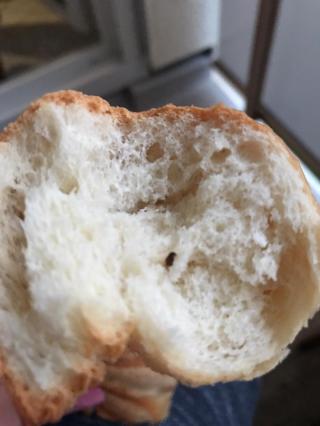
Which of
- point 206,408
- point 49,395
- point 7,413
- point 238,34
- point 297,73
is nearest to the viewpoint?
point 49,395

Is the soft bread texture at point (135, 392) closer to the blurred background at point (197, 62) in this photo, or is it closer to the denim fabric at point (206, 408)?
the denim fabric at point (206, 408)

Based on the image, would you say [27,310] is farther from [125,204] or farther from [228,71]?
[228,71]

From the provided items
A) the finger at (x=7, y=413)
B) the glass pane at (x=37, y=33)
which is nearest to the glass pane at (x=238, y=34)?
the glass pane at (x=37, y=33)

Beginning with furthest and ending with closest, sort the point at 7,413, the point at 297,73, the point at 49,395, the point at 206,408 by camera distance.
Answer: the point at 297,73, the point at 206,408, the point at 7,413, the point at 49,395

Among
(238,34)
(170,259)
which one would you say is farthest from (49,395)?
(238,34)

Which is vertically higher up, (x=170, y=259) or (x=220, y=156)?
(x=220, y=156)

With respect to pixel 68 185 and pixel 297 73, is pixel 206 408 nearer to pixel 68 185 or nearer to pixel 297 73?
pixel 68 185

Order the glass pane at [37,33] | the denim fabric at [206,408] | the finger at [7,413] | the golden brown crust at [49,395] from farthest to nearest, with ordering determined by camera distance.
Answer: the glass pane at [37,33]
the denim fabric at [206,408]
the finger at [7,413]
the golden brown crust at [49,395]

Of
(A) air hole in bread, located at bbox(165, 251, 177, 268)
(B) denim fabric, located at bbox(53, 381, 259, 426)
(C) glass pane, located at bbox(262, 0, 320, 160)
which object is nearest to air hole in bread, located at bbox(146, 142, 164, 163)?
(A) air hole in bread, located at bbox(165, 251, 177, 268)
